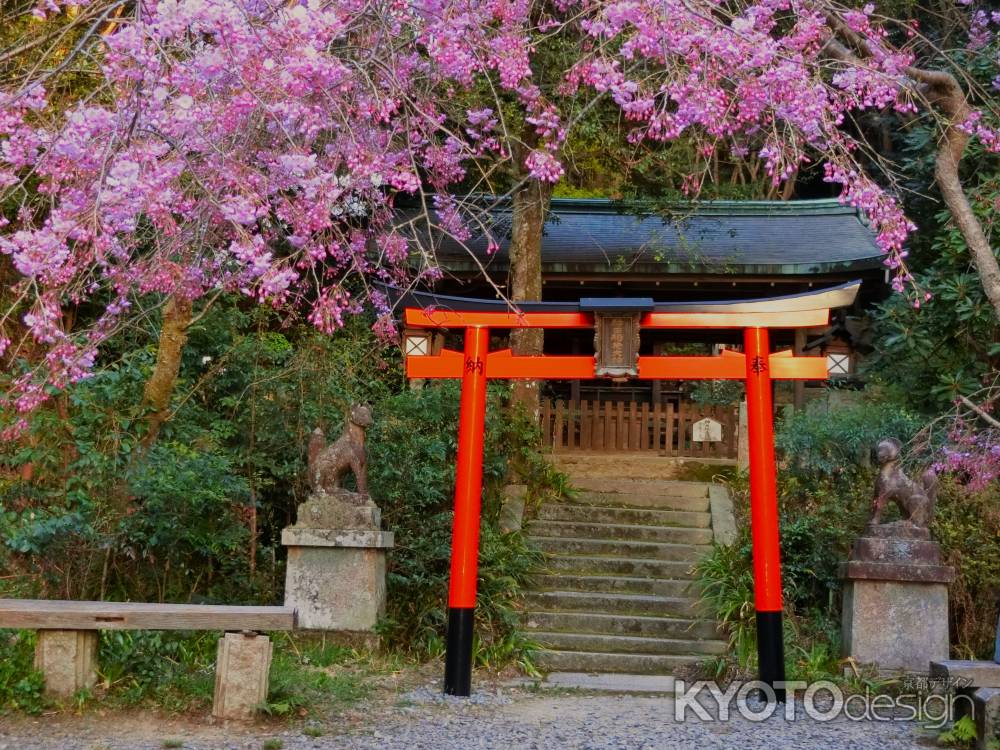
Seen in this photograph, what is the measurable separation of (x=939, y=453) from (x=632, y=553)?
2630 millimetres

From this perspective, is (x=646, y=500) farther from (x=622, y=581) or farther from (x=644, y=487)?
(x=622, y=581)

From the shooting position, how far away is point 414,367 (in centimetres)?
729

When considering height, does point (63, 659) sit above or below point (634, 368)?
below

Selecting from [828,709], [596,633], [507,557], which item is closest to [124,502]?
[507,557]

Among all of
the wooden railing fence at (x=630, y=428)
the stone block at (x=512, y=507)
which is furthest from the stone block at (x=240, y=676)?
the wooden railing fence at (x=630, y=428)

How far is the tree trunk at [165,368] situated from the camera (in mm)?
7414

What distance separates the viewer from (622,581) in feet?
28.9

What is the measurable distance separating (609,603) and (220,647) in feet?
12.5

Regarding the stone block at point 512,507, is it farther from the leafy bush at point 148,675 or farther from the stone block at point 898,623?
the leafy bush at point 148,675

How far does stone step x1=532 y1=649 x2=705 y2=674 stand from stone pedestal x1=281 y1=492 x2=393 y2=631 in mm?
1323

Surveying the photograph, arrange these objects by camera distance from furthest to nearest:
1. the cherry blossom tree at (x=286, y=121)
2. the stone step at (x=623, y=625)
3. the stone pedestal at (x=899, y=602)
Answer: the stone step at (x=623, y=625) → the stone pedestal at (x=899, y=602) → the cherry blossom tree at (x=286, y=121)

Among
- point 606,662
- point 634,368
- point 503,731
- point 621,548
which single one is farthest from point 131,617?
point 621,548

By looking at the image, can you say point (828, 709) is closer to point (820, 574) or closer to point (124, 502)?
point (820, 574)

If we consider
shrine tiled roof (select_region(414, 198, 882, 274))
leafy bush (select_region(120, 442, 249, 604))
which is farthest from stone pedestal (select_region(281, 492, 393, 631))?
shrine tiled roof (select_region(414, 198, 882, 274))
